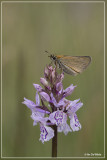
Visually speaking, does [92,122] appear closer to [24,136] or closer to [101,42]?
[24,136]

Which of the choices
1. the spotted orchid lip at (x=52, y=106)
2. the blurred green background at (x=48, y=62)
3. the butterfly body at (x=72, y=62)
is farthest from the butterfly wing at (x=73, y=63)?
the blurred green background at (x=48, y=62)

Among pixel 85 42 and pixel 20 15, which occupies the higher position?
pixel 20 15

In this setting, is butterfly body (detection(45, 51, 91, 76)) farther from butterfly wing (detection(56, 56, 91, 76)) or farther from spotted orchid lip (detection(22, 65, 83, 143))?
spotted orchid lip (detection(22, 65, 83, 143))

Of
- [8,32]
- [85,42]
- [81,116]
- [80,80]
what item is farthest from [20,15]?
[81,116]

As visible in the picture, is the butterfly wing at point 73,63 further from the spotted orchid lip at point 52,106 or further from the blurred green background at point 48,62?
the blurred green background at point 48,62

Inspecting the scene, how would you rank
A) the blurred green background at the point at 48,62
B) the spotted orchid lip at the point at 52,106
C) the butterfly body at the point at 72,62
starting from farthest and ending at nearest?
the blurred green background at the point at 48,62
the butterfly body at the point at 72,62
the spotted orchid lip at the point at 52,106

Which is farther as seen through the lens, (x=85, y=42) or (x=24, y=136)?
(x=85, y=42)

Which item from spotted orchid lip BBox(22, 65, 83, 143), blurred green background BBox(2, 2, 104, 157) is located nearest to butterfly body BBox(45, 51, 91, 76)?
spotted orchid lip BBox(22, 65, 83, 143)
